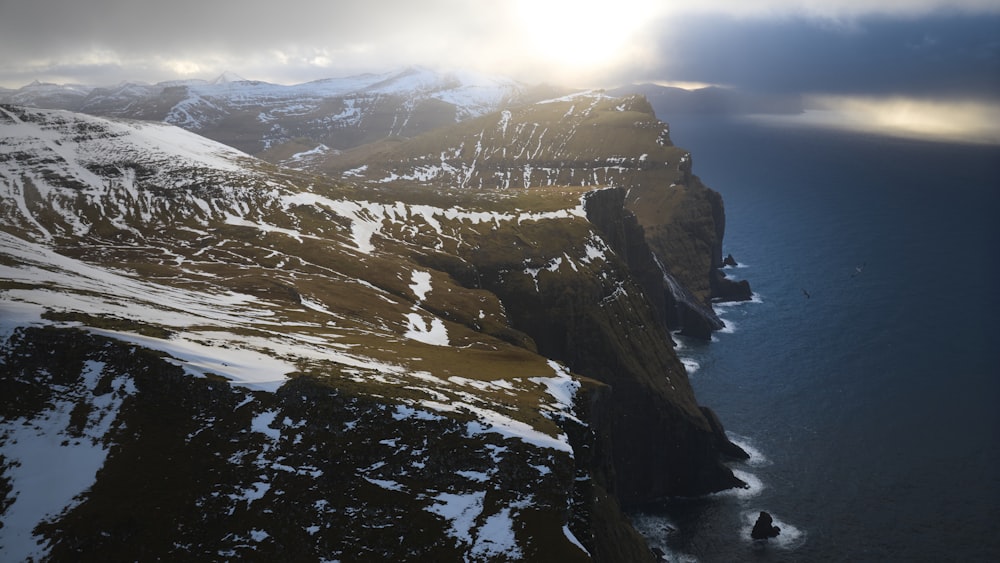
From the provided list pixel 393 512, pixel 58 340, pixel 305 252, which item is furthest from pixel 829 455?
pixel 58 340

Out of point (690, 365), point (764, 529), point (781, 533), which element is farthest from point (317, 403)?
point (690, 365)

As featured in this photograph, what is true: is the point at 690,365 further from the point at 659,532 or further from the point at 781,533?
the point at 781,533

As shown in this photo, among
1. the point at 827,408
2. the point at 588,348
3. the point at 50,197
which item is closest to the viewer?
the point at 588,348

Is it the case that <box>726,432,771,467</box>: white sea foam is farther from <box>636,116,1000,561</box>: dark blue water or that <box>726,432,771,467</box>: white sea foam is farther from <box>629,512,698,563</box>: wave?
<box>629,512,698,563</box>: wave

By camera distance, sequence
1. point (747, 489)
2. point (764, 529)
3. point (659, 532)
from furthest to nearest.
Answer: point (747, 489) < point (659, 532) < point (764, 529)

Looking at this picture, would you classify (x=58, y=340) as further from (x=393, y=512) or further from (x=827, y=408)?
(x=827, y=408)

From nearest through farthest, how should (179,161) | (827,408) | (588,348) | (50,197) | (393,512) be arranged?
(393,512)
(588,348)
(827,408)
(50,197)
(179,161)
